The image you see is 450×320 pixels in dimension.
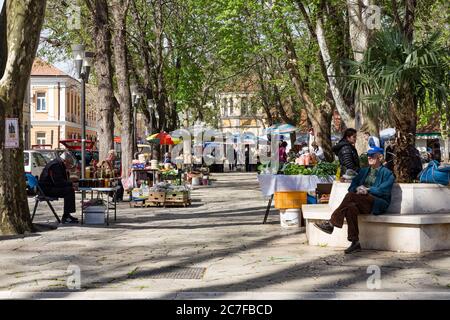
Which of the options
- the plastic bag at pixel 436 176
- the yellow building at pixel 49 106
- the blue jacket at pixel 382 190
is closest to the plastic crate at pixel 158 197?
the plastic bag at pixel 436 176

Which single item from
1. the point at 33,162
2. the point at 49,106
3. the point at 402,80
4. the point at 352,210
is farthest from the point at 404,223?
the point at 49,106

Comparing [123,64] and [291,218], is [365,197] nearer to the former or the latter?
[291,218]

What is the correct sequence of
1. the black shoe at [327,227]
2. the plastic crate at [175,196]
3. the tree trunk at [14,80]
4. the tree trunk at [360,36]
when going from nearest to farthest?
1. the black shoe at [327,227]
2. the tree trunk at [14,80]
3. the tree trunk at [360,36]
4. the plastic crate at [175,196]

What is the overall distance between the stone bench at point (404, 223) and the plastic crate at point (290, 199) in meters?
2.28

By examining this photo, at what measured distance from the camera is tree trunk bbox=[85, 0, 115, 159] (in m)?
23.1

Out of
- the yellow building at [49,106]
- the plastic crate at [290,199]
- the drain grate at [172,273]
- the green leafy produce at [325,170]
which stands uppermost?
the yellow building at [49,106]

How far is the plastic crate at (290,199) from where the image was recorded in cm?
1319

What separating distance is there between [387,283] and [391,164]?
16.0 ft

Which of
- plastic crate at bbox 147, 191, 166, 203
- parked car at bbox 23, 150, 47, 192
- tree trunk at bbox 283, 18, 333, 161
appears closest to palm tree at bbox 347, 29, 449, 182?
plastic crate at bbox 147, 191, 166, 203

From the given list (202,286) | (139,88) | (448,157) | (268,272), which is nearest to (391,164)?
(268,272)

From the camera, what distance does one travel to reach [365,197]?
32.6 ft

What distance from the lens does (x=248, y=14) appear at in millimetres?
30047

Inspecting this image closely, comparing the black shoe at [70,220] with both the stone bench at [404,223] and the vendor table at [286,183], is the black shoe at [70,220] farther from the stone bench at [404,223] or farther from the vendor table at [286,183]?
the stone bench at [404,223]
